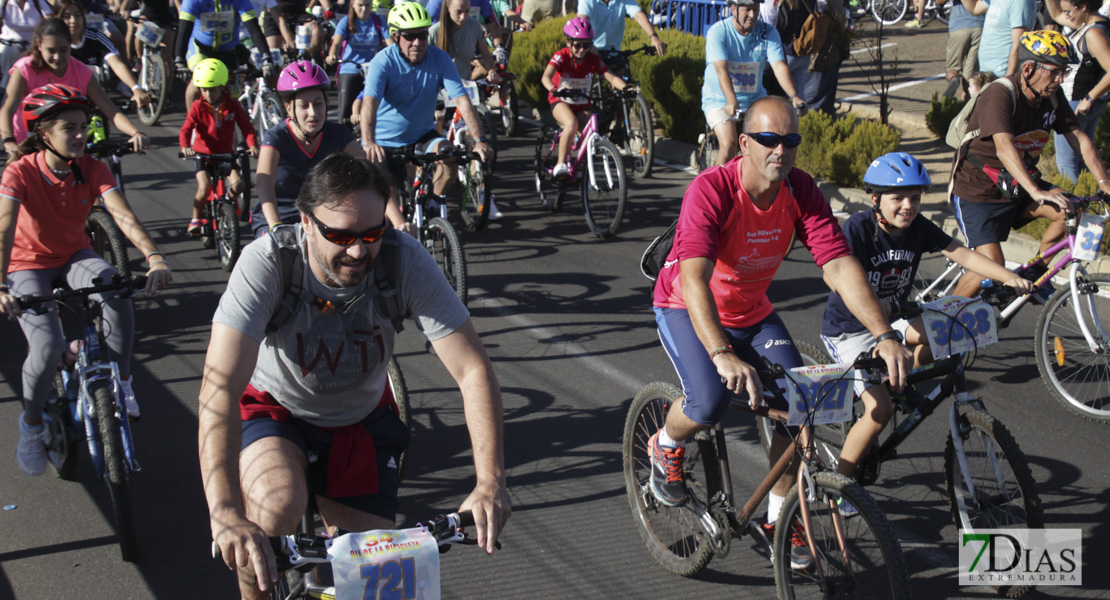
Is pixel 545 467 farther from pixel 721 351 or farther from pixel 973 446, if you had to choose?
pixel 973 446

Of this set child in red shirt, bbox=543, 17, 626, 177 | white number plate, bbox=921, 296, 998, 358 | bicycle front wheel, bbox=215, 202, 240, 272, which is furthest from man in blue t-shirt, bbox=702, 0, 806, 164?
white number plate, bbox=921, 296, 998, 358

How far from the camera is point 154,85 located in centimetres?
1566

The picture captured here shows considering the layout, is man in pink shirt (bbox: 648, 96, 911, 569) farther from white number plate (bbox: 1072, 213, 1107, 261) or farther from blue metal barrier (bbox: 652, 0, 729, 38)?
blue metal barrier (bbox: 652, 0, 729, 38)

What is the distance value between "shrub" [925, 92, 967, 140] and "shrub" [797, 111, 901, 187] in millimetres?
1762

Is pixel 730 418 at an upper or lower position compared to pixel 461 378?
lower

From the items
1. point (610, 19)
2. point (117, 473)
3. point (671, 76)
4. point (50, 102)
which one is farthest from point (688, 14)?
point (117, 473)

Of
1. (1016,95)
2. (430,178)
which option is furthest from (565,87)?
(1016,95)

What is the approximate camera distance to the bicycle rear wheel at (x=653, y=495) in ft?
13.5

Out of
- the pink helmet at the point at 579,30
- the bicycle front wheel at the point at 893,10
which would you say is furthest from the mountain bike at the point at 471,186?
the bicycle front wheel at the point at 893,10

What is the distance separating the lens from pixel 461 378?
3.10 m

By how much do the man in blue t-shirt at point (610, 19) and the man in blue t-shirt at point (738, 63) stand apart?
2370mm

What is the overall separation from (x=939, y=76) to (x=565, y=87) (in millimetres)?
8664

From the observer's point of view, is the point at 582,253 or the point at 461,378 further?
the point at 582,253

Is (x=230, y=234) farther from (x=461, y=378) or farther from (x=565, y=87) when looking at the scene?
(x=461, y=378)
